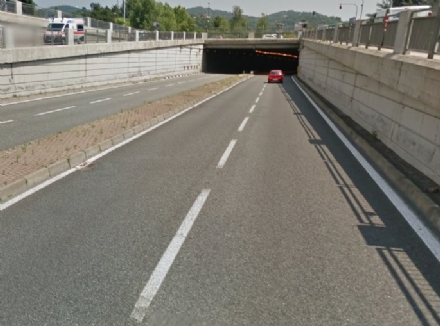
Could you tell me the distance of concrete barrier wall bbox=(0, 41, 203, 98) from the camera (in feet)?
52.1

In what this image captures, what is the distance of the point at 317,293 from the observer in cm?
325

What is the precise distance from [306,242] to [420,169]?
3695mm

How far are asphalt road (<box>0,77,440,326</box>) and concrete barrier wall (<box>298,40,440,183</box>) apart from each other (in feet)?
3.97

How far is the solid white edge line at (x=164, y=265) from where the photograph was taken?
9.87 ft

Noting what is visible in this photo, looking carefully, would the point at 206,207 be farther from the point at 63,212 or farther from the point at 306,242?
the point at 63,212

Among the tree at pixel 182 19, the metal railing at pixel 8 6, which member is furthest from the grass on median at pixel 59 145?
the tree at pixel 182 19

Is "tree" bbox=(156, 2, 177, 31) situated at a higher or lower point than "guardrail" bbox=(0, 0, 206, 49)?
higher

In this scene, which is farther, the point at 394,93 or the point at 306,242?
the point at 394,93

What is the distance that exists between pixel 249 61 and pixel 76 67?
2141 inches

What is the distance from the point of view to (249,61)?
233 ft

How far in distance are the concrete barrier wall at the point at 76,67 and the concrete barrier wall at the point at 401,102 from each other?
15.1m

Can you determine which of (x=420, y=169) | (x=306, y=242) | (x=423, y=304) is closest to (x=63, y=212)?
(x=306, y=242)

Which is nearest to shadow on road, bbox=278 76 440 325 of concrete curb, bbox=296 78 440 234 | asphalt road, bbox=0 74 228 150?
concrete curb, bbox=296 78 440 234

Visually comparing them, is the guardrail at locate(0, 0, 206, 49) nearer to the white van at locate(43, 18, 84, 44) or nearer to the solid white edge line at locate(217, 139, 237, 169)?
the white van at locate(43, 18, 84, 44)
